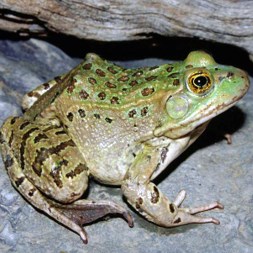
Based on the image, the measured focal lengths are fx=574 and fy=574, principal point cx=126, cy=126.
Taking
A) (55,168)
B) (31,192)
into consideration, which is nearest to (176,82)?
(55,168)

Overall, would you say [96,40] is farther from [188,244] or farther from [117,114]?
[188,244]

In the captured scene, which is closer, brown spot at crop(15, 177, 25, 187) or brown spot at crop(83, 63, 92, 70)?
brown spot at crop(15, 177, 25, 187)

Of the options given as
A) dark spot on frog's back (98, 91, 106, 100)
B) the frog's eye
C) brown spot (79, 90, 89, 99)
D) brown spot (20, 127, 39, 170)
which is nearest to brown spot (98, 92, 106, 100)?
dark spot on frog's back (98, 91, 106, 100)

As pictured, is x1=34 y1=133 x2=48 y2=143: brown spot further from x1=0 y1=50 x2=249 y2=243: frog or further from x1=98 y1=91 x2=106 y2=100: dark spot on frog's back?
x1=98 y1=91 x2=106 y2=100: dark spot on frog's back

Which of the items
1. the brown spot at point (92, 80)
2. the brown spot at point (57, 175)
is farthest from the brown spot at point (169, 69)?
the brown spot at point (57, 175)

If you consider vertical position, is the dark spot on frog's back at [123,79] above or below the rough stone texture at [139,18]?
below

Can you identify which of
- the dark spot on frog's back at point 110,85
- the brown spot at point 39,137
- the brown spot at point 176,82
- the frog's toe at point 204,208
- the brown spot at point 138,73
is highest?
the brown spot at point 176,82

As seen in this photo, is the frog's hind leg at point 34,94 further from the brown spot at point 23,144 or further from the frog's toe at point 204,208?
the frog's toe at point 204,208

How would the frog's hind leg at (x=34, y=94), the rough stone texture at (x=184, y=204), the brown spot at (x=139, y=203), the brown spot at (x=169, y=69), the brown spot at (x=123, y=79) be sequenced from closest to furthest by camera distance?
the rough stone texture at (x=184, y=204)
the brown spot at (x=139, y=203)
the brown spot at (x=169, y=69)
the brown spot at (x=123, y=79)
the frog's hind leg at (x=34, y=94)
